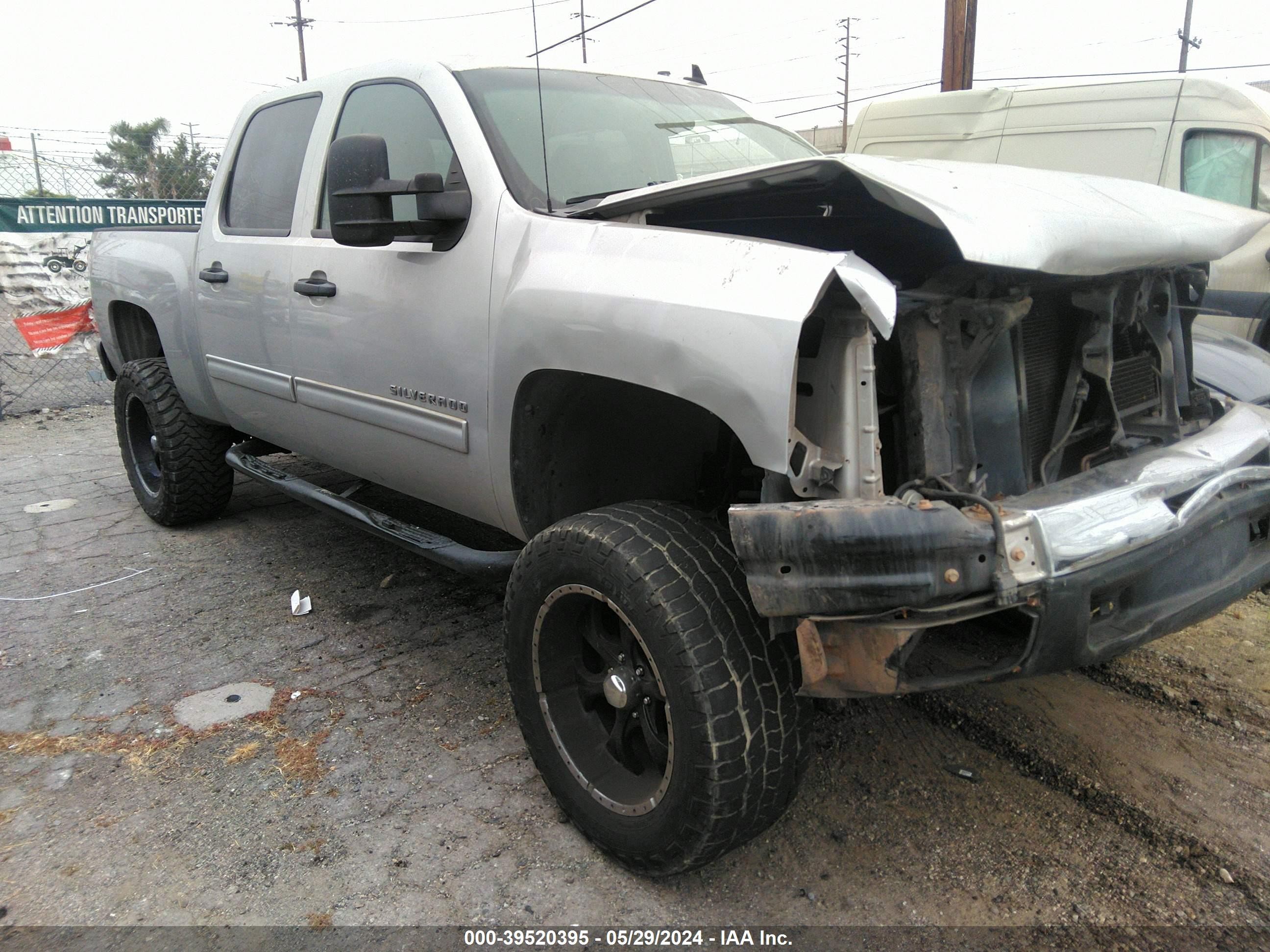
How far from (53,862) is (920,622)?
7.37 ft

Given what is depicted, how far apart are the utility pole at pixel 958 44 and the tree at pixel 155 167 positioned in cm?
1043

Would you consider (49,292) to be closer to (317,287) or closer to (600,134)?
(317,287)

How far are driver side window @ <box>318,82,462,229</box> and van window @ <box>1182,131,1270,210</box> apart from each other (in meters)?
5.52

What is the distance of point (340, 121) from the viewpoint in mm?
3471

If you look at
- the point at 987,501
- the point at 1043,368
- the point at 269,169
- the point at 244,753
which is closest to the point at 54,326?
the point at 269,169

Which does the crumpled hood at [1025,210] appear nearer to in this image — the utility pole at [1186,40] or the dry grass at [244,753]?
the dry grass at [244,753]

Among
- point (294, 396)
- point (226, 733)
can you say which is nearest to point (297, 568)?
point (294, 396)

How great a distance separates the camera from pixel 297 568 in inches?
178

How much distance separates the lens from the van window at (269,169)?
146 inches

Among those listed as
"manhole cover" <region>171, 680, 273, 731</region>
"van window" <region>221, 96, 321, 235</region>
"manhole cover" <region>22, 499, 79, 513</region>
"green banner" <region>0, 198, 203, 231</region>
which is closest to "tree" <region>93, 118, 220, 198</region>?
"green banner" <region>0, 198, 203, 231</region>

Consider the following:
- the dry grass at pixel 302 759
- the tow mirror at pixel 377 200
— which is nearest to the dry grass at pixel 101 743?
the dry grass at pixel 302 759

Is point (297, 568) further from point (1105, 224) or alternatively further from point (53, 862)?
point (1105, 224)

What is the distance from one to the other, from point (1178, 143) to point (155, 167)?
17504mm

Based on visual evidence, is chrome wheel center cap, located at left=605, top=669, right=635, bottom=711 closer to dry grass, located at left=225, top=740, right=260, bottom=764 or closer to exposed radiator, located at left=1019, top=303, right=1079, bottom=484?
exposed radiator, located at left=1019, top=303, right=1079, bottom=484
